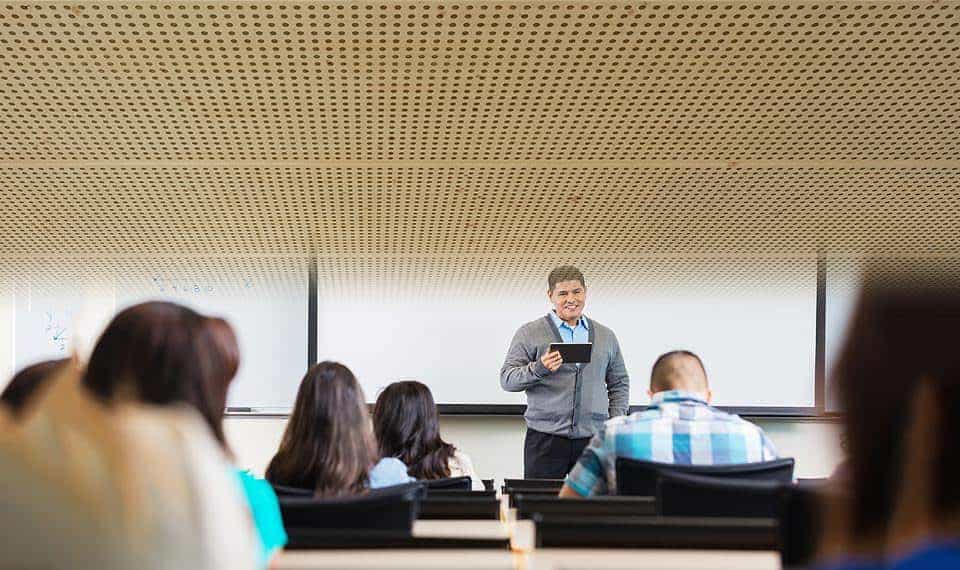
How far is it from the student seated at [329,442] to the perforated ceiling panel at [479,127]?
140 centimetres

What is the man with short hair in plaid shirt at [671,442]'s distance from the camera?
255cm

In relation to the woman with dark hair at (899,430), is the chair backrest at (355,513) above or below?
below

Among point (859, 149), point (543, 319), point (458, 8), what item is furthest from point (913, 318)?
point (543, 319)

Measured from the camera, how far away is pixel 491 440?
226 inches

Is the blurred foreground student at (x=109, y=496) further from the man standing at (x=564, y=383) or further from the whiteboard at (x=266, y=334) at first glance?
the whiteboard at (x=266, y=334)

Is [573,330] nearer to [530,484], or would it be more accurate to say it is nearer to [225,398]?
[530,484]

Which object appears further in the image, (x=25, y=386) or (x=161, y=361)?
(x=25, y=386)

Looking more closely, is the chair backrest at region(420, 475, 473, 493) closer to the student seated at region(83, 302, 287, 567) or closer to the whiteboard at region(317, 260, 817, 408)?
the student seated at region(83, 302, 287, 567)

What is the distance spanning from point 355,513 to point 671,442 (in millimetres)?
1145

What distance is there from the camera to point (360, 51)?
3482mm

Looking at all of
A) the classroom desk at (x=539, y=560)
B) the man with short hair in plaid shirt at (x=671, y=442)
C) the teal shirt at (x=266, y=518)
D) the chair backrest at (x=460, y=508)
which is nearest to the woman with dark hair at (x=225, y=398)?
the teal shirt at (x=266, y=518)

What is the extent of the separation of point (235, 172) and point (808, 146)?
2598mm

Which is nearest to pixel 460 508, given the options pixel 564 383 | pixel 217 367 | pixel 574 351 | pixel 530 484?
pixel 217 367

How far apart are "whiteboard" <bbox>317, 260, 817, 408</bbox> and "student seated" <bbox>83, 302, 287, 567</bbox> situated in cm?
412
